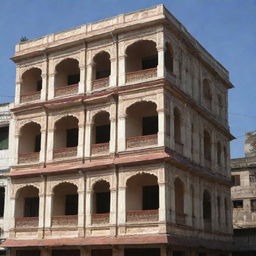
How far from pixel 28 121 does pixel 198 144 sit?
10430 millimetres

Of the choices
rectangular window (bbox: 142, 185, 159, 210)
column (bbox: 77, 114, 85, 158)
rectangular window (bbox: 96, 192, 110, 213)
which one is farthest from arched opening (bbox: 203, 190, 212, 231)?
column (bbox: 77, 114, 85, 158)

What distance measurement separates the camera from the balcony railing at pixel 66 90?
3105 centimetres

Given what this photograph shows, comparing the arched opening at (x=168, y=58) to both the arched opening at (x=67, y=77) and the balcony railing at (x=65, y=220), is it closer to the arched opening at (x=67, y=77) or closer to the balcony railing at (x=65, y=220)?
the arched opening at (x=67, y=77)

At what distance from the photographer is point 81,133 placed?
29.9 m

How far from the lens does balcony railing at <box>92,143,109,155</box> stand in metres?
28.9

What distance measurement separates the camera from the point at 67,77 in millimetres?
33250

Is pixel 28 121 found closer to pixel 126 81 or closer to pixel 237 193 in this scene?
pixel 126 81

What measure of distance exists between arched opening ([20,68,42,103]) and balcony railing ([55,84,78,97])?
1.55m

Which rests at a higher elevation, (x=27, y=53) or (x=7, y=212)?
(x=27, y=53)

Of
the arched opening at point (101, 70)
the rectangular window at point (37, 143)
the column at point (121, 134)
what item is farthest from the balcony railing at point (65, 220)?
the arched opening at point (101, 70)

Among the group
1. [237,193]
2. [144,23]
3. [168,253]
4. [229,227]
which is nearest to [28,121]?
[144,23]

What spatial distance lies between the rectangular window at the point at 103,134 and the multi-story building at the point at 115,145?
0.08 meters

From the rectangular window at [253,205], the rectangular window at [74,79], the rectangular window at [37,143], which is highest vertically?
the rectangular window at [74,79]

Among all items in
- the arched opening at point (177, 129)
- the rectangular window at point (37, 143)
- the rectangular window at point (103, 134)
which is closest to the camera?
the arched opening at point (177, 129)
